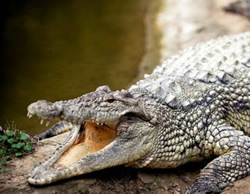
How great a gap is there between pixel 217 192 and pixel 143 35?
5240mm

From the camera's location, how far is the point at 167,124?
4488 mm

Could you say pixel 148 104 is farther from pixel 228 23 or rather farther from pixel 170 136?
pixel 228 23

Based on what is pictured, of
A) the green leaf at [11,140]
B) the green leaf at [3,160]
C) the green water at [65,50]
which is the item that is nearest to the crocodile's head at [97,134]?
the green leaf at [3,160]

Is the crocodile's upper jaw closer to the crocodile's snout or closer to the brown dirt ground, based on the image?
the brown dirt ground

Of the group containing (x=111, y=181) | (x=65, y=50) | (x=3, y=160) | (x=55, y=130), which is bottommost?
(x=111, y=181)

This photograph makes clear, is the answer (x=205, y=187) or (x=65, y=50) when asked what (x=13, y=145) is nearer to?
(x=205, y=187)

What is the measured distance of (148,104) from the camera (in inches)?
178

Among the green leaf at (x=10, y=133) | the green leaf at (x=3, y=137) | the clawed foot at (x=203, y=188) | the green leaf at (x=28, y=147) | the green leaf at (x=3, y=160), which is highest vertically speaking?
the green leaf at (x=10, y=133)

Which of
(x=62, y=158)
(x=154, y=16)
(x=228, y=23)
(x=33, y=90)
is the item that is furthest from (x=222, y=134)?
(x=154, y=16)

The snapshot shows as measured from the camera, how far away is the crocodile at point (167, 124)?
13.1ft

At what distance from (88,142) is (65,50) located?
14.6ft

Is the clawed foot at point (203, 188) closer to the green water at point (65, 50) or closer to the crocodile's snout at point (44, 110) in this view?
the crocodile's snout at point (44, 110)

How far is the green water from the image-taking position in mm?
6824

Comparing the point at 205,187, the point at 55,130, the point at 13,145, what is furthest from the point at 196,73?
the point at 13,145
